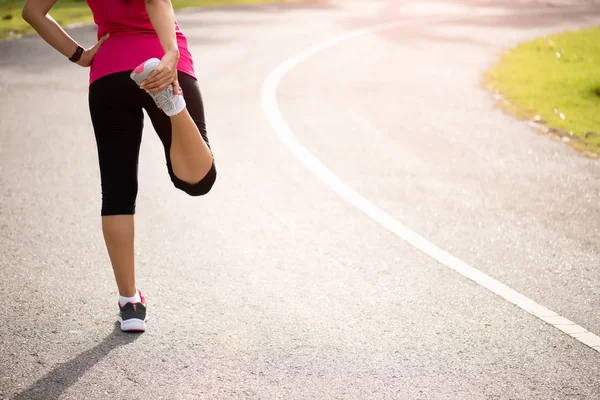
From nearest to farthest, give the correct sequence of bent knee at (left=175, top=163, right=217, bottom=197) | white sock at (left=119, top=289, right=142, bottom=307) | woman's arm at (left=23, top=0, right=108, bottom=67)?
woman's arm at (left=23, top=0, right=108, bottom=67) → bent knee at (left=175, top=163, right=217, bottom=197) → white sock at (left=119, top=289, right=142, bottom=307)

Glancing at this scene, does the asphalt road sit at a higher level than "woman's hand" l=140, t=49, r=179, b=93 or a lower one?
lower

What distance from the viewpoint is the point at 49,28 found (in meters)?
3.74

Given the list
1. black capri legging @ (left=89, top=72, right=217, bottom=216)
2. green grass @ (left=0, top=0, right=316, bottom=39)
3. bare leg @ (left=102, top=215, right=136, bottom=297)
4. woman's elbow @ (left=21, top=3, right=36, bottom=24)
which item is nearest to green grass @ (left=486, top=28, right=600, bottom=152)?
black capri legging @ (left=89, top=72, right=217, bottom=216)

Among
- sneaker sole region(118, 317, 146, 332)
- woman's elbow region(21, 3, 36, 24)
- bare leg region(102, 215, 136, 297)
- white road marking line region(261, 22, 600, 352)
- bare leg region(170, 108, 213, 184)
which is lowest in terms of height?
white road marking line region(261, 22, 600, 352)

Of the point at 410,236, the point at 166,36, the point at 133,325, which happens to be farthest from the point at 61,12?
Result: the point at 166,36

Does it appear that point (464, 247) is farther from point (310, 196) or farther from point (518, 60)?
point (518, 60)

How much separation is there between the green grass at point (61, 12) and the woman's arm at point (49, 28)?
1249 cm

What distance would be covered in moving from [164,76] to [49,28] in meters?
0.90

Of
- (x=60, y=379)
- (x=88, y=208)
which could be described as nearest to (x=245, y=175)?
(x=88, y=208)

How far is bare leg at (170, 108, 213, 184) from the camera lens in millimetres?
3467

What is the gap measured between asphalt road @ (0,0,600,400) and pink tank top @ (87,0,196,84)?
1.36 meters

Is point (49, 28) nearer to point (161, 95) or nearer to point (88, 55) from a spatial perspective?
point (88, 55)

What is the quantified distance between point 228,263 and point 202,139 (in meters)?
1.42

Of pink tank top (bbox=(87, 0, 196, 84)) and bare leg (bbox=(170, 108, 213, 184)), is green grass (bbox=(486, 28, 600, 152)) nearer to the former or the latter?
bare leg (bbox=(170, 108, 213, 184))
